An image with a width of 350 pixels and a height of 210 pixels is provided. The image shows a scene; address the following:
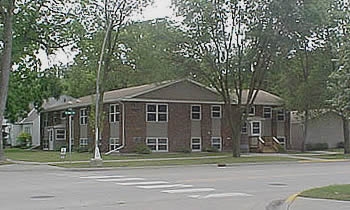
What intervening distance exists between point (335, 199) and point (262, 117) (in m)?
39.1

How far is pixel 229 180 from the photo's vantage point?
23953 millimetres

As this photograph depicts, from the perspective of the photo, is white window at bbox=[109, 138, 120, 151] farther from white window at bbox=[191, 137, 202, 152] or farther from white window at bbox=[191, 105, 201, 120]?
white window at bbox=[191, 105, 201, 120]

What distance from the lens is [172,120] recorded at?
163ft

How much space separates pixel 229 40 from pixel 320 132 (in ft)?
67.0

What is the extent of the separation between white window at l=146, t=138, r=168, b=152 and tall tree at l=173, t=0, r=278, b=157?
24.2 feet

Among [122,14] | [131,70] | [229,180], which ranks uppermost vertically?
[122,14]

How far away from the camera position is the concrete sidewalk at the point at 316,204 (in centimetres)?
1441

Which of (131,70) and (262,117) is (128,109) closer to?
(131,70)

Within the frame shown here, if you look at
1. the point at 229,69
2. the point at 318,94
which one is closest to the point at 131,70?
the point at 229,69

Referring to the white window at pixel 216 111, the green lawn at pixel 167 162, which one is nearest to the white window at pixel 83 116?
the white window at pixel 216 111

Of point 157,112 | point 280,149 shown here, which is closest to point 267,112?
point 280,149

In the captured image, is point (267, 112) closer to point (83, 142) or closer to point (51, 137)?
point (83, 142)

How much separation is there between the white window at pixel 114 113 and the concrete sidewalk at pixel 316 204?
33.3 m

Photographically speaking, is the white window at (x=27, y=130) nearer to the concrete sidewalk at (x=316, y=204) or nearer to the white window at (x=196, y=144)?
the white window at (x=196, y=144)
